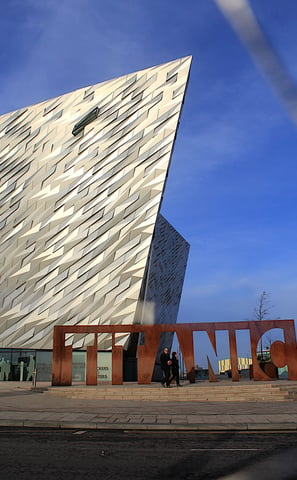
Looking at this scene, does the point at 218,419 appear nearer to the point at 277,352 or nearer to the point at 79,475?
the point at 79,475

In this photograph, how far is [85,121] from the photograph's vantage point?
33.4m

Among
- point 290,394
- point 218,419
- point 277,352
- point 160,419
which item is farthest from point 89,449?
point 277,352

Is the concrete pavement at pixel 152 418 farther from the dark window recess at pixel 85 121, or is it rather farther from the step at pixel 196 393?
the dark window recess at pixel 85 121

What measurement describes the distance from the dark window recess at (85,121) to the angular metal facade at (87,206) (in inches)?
3.2

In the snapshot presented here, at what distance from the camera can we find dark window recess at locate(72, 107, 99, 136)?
33.3 metres

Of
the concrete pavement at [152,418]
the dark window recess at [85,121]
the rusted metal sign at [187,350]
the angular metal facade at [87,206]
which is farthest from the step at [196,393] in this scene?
the dark window recess at [85,121]

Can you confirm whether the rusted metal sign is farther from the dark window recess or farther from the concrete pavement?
the dark window recess

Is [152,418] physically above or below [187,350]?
below

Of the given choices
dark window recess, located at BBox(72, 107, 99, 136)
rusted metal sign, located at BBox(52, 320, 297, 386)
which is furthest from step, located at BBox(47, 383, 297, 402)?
dark window recess, located at BBox(72, 107, 99, 136)

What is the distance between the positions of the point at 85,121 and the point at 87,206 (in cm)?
750

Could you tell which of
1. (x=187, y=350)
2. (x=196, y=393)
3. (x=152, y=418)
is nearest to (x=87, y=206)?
(x=187, y=350)

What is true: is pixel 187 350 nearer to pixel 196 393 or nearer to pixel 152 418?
pixel 196 393

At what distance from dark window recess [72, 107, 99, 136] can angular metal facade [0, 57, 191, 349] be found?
0.26 ft

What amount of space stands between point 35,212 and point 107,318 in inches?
418
